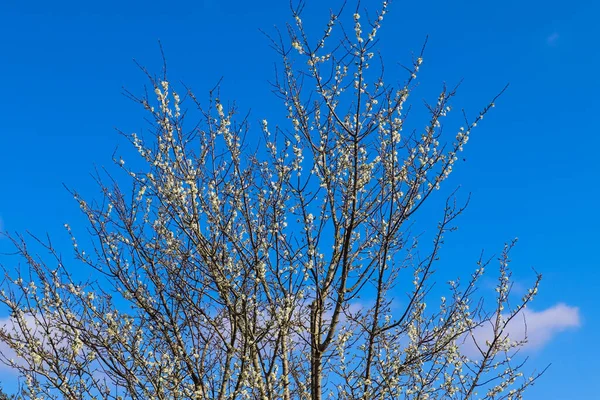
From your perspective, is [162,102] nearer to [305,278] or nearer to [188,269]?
[188,269]

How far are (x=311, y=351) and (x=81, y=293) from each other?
2.71 meters

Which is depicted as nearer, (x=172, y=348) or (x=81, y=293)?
(x=172, y=348)

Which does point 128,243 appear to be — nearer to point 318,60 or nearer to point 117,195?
point 117,195

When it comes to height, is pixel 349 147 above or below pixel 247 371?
above

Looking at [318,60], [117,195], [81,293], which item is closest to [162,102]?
[117,195]

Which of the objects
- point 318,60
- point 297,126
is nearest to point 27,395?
point 297,126

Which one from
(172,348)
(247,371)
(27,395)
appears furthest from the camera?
(27,395)

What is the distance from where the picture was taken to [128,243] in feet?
21.4

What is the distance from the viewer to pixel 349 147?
6645 millimetres

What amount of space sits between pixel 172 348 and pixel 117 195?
190 centimetres

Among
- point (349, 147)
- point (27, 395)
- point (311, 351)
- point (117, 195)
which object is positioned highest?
point (349, 147)

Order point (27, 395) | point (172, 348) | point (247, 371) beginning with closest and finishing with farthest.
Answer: point (247, 371) < point (172, 348) < point (27, 395)

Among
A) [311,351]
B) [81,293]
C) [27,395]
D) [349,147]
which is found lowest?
[27,395]

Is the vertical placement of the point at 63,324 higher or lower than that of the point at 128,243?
lower
